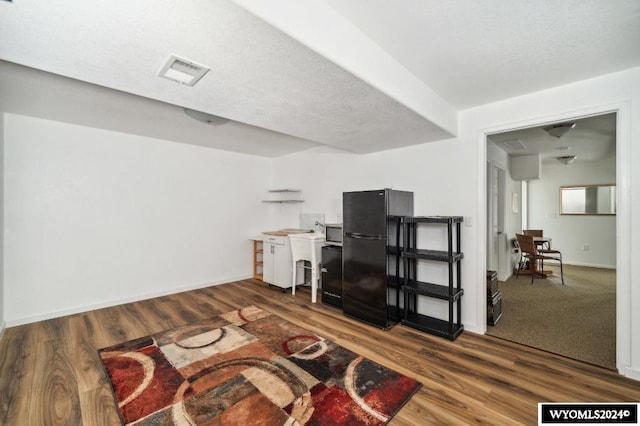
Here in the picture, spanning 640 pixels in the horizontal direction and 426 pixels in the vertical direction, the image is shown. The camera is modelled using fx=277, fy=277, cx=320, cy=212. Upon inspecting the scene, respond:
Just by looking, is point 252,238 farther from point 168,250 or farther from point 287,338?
point 287,338

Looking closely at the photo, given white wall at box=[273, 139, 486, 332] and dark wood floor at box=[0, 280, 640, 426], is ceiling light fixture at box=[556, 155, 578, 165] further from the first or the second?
dark wood floor at box=[0, 280, 640, 426]

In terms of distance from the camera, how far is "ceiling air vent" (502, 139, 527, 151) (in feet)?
15.9

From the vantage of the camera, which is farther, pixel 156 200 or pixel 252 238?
pixel 252 238

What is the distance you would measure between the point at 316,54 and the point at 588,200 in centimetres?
837

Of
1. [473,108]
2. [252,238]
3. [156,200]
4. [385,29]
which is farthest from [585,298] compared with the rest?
[156,200]

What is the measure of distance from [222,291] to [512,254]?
6.12 metres

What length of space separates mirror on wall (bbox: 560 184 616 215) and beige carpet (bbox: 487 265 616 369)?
6.44 ft

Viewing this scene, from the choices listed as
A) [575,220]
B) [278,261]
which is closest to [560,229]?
[575,220]

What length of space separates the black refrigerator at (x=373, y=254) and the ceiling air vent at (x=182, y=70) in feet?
7.01

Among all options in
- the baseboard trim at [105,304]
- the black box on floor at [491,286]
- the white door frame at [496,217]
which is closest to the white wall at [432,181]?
the black box on floor at [491,286]

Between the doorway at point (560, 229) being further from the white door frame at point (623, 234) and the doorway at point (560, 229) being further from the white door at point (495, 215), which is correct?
the white door frame at point (623, 234)

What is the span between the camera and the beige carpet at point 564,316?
278cm

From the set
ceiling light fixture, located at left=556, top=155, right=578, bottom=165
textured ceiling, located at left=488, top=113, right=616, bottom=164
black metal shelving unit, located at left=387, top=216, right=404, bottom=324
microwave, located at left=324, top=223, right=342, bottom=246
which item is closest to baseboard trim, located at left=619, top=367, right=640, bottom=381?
black metal shelving unit, located at left=387, top=216, right=404, bottom=324

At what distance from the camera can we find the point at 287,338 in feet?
9.71
